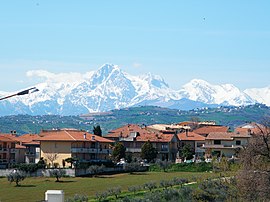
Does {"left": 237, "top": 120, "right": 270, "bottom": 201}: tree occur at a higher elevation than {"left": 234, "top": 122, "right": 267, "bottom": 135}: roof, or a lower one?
lower

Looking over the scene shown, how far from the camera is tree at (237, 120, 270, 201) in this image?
3134 cm

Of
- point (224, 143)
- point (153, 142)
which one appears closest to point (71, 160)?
point (153, 142)

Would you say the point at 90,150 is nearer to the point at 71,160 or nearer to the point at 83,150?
the point at 83,150

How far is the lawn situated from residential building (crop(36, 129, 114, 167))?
993cm

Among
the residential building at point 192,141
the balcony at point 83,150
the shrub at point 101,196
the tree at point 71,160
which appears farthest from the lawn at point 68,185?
the residential building at point 192,141

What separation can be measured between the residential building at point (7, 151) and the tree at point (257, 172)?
195ft

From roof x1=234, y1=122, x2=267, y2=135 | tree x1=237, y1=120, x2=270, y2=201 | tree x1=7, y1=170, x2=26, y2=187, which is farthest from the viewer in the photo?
tree x1=7, y1=170, x2=26, y2=187

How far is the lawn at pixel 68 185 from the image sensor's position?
5700 cm

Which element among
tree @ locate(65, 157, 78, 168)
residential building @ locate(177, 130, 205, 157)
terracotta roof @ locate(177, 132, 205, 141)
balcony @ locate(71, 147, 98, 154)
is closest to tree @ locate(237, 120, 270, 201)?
tree @ locate(65, 157, 78, 168)

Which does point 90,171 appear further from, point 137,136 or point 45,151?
point 137,136

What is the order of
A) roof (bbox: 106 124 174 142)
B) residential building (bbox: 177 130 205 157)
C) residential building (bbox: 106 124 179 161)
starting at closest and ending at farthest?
1. residential building (bbox: 106 124 179 161)
2. roof (bbox: 106 124 174 142)
3. residential building (bbox: 177 130 205 157)

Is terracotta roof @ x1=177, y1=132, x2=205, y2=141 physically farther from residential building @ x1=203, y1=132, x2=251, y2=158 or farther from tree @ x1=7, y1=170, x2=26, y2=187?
tree @ x1=7, y1=170, x2=26, y2=187

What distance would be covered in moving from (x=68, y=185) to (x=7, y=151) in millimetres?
28906

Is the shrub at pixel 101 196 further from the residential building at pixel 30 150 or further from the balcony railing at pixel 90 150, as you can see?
the residential building at pixel 30 150
